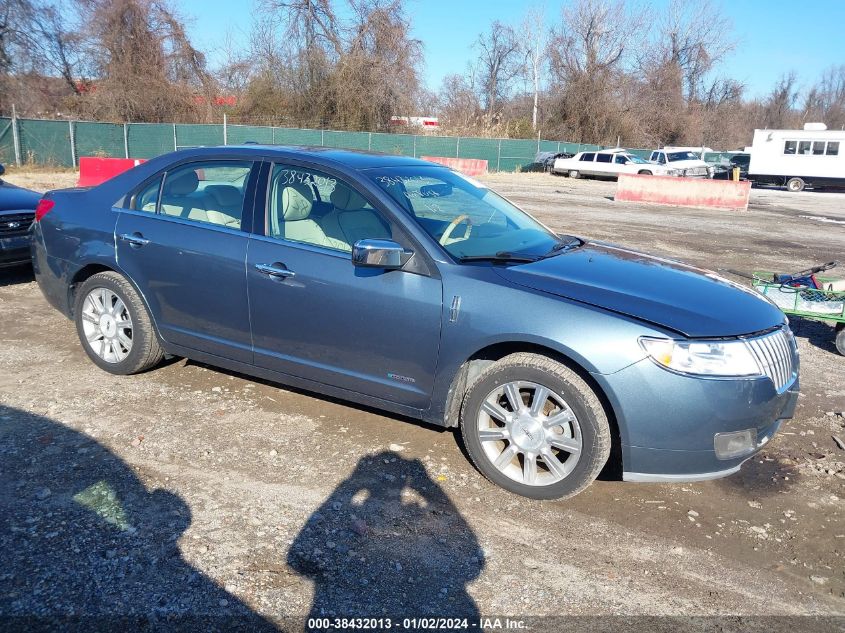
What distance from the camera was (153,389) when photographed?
16.4 ft

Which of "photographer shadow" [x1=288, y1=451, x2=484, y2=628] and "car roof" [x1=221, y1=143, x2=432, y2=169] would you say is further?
"car roof" [x1=221, y1=143, x2=432, y2=169]

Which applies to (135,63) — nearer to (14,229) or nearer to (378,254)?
(14,229)

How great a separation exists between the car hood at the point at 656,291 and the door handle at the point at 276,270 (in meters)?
1.26

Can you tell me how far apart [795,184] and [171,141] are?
29587 millimetres

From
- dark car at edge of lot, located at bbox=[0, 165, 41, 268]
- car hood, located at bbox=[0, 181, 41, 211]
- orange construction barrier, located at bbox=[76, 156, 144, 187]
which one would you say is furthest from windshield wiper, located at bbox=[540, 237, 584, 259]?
orange construction barrier, located at bbox=[76, 156, 144, 187]

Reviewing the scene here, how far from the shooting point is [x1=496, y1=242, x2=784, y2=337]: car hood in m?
3.49

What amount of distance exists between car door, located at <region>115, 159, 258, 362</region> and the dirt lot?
539mm

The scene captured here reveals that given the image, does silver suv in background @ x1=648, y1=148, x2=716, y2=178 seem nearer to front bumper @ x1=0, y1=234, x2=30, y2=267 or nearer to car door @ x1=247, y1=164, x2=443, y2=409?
front bumper @ x1=0, y1=234, x2=30, y2=267

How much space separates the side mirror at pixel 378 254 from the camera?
148 inches

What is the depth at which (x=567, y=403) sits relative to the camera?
3518 millimetres

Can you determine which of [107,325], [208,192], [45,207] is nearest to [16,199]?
[45,207]

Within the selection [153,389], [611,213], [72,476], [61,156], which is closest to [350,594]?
[72,476]

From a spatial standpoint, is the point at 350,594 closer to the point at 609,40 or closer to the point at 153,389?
the point at 153,389

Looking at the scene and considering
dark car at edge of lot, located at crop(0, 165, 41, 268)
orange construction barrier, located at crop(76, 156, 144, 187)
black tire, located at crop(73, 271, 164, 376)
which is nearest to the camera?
black tire, located at crop(73, 271, 164, 376)
